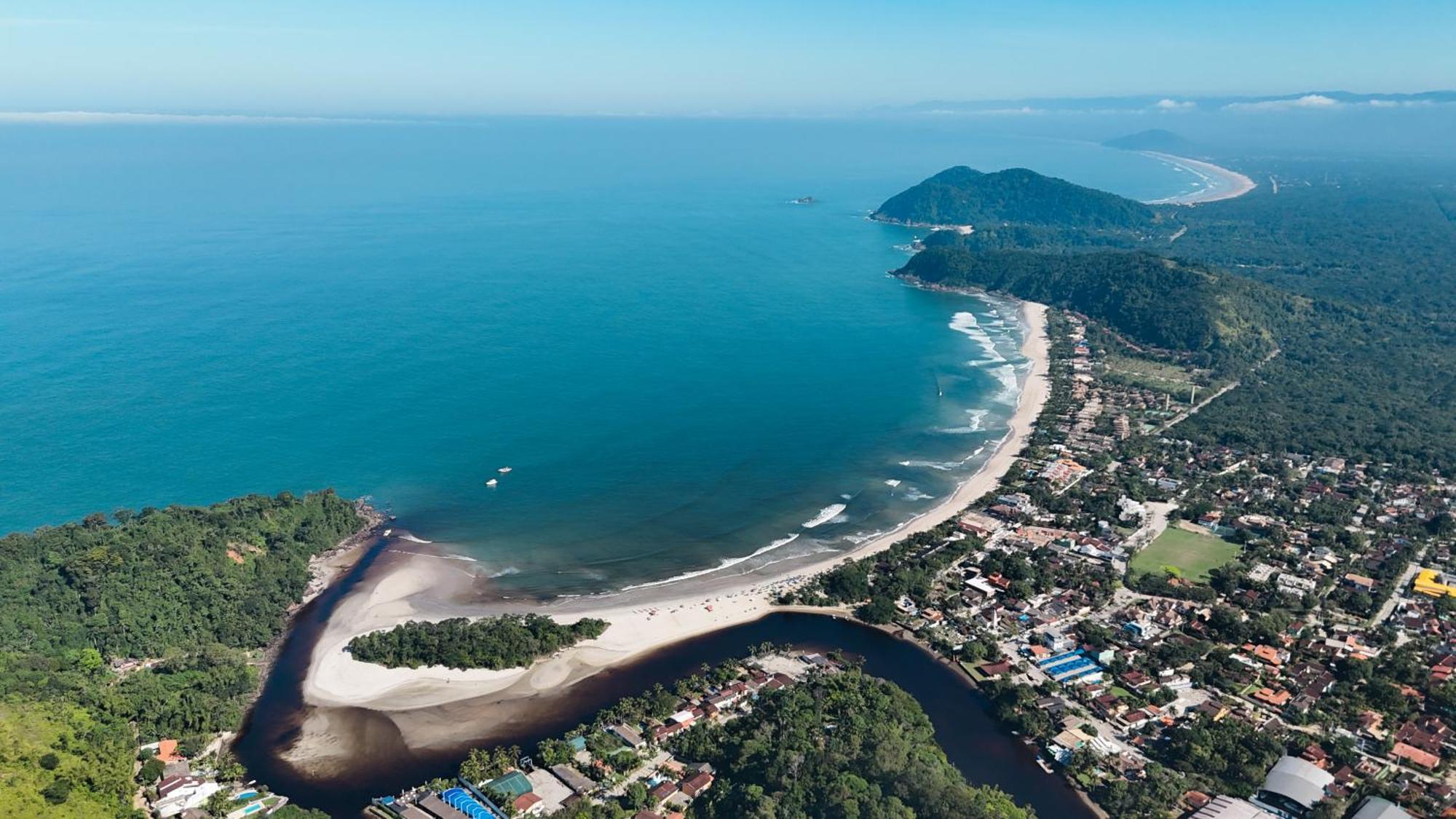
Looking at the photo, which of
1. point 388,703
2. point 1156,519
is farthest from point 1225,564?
point 388,703

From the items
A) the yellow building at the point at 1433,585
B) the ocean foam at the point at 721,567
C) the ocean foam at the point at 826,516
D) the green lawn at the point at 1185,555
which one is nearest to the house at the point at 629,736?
the ocean foam at the point at 721,567

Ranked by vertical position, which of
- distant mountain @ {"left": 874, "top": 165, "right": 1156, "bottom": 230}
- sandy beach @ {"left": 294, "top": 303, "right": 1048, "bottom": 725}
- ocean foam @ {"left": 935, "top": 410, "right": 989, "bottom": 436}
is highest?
distant mountain @ {"left": 874, "top": 165, "right": 1156, "bottom": 230}

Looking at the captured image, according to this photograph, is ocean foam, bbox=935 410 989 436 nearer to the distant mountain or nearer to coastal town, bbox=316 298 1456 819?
coastal town, bbox=316 298 1456 819

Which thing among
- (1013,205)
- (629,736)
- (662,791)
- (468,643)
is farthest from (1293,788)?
(1013,205)

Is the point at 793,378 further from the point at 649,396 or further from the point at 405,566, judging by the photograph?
the point at 405,566

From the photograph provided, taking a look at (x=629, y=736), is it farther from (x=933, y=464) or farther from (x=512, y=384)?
(x=512, y=384)

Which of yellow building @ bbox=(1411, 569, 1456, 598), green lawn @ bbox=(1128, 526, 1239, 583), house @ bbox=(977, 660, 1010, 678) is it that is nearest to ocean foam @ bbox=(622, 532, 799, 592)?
house @ bbox=(977, 660, 1010, 678)
